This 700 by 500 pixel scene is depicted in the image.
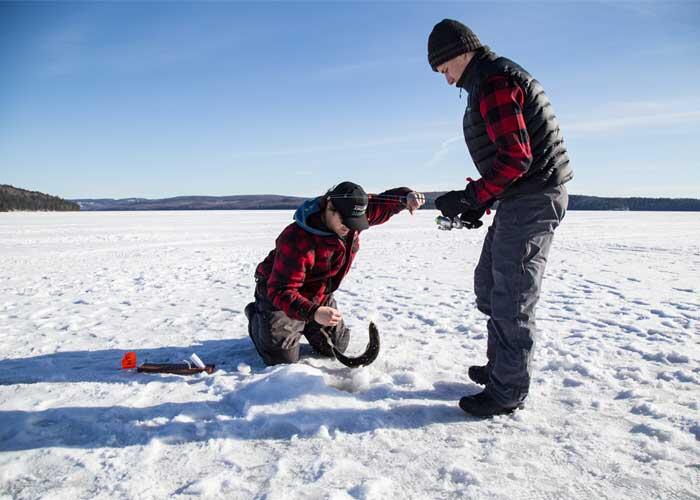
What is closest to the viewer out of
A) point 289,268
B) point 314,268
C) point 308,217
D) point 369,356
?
point 289,268

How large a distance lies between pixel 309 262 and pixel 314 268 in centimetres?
19

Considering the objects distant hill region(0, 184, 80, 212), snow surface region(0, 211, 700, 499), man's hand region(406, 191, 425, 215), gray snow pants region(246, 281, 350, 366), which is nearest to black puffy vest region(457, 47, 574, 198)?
man's hand region(406, 191, 425, 215)

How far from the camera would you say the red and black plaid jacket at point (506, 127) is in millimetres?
2285

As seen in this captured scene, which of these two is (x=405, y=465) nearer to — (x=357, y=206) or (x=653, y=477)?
(x=653, y=477)

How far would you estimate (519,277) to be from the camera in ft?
8.30

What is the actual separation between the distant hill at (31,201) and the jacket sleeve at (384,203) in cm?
10973

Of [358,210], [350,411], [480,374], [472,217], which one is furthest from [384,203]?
[350,411]

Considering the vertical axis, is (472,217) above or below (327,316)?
above

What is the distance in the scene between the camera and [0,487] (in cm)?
197

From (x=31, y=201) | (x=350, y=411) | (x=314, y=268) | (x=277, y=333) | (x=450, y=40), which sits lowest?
(x=350, y=411)

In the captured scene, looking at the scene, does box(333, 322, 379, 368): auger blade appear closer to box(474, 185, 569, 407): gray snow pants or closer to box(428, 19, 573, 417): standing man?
box(428, 19, 573, 417): standing man

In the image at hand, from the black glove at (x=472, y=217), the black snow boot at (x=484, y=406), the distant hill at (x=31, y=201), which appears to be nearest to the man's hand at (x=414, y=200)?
the black glove at (x=472, y=217)

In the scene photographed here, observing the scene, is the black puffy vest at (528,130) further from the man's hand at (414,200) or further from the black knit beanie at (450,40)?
the man's hand at (414,200)

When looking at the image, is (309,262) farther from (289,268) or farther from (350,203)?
(350,203)
